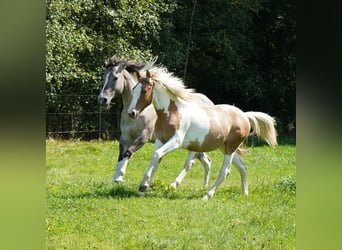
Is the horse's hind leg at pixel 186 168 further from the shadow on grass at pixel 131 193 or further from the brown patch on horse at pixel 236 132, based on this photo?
the brown patch on horse at pixel 236 132

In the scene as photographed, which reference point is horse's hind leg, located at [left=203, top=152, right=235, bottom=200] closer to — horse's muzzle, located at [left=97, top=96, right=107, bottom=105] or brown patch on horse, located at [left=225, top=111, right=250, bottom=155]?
brown patch on horse, located at [left=225, top=111, right=250, bottom=155]

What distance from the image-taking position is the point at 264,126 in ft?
15.6

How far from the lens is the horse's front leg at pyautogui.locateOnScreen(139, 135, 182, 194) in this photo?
4.38 meters

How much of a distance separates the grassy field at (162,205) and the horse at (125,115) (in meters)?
0.11

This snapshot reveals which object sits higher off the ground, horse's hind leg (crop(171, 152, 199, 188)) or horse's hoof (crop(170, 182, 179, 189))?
horse's hind leg (crop(171, 152, 199, 188))

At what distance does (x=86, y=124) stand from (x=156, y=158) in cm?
143

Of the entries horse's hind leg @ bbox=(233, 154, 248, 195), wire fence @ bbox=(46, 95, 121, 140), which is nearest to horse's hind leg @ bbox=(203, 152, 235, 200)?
horse's hind leg @ bbox=(233, 154, 248, 195)

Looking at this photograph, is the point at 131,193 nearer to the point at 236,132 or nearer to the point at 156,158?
the point at 156,158

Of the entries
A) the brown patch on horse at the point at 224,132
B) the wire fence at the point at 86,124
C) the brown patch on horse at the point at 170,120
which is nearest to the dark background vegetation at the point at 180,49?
the wire fence at the point at 86,124

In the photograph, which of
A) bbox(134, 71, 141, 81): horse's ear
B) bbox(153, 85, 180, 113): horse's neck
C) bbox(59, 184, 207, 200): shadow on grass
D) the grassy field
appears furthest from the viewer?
bbox(134, 71, 141, 81): horse's ear

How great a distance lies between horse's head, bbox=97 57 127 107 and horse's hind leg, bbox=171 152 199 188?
0.95 meters

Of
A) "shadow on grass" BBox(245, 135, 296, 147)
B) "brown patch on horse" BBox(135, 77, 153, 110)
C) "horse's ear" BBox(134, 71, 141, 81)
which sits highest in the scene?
"horse's ear" BBox(134, 71, 141, 81)
